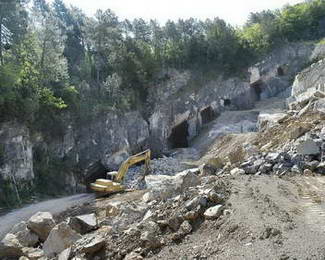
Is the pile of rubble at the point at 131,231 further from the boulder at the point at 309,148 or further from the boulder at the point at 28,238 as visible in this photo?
the boulder at the point at 309,148

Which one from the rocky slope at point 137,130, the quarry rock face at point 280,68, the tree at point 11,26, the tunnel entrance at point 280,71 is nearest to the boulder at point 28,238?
the rocky slope at point 137,130

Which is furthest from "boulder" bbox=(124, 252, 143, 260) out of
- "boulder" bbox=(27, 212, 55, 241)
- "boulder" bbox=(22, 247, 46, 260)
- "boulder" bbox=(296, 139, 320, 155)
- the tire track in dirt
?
"boulder" bbox=(296, 139, 320, 155)

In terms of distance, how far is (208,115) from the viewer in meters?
44.0

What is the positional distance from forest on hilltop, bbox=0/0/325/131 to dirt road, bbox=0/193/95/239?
6050mm

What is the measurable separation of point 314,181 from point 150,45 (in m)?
33.6

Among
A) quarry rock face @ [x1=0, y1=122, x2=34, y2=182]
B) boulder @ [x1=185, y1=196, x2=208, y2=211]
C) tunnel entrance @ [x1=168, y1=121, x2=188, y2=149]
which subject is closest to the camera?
boulder @ [x1=185, y1=196, x2=208, y2=211]

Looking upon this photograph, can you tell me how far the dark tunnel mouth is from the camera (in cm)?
4347

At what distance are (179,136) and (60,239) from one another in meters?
32.1

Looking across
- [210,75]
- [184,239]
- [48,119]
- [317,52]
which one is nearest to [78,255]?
[184,239]

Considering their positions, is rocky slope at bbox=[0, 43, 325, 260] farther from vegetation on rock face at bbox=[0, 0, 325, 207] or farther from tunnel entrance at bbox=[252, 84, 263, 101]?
tunnel entrance at bbox=[252, 84, 263, 101]

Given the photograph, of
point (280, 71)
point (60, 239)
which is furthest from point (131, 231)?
point (280, 71)

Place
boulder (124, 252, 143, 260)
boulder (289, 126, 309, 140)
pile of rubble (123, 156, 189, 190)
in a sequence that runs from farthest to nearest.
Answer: pile of rubble (123, 156, 189, 190), boulder (289, 126, 309, 140), boulder (124, 252, 143, 260)

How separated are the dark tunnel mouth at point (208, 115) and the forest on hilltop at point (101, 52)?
184 inches

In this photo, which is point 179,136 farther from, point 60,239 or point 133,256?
point 133,256
